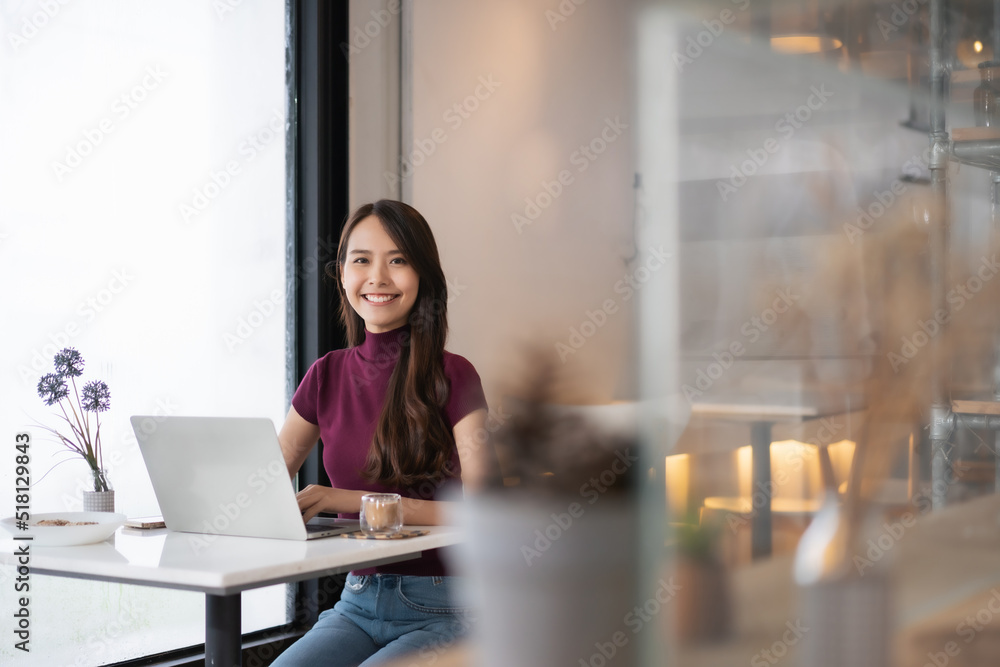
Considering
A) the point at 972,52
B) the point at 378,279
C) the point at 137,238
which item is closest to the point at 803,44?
the point at 972,52

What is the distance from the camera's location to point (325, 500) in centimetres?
159

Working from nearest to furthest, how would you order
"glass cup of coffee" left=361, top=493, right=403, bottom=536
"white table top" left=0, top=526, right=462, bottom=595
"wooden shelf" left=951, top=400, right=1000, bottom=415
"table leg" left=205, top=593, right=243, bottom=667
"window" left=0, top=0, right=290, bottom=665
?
"wooden shelf" left=951, top=400, right=1000, bottom=415 → "white table top" left=0, top=526, right=462, bottom=595 → "table leg" left=205, top=593, right=243, bottom=667 → "glass cup of coffee" left=361, top=493, right=403, bottom=536 → "window" left=0, top=0, right=290, bottom=665

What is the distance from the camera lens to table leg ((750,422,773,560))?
309 millimetres

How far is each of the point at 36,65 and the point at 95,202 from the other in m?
0.33

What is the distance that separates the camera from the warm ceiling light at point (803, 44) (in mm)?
308

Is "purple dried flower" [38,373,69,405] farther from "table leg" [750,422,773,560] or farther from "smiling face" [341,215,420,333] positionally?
"table leg" [750,422,773,560]

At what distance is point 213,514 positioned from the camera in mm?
1532

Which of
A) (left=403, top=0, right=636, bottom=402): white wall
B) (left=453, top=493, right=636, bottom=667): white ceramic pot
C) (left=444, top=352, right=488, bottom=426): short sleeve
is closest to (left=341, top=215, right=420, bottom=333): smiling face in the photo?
(left=444, top=352, right=488, bottom=426): short sleeve

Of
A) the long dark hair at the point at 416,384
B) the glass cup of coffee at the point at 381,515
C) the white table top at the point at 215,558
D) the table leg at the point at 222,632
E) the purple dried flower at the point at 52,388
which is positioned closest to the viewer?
the white table top at the point at 215,558

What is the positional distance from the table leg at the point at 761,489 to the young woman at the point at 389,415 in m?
1.27

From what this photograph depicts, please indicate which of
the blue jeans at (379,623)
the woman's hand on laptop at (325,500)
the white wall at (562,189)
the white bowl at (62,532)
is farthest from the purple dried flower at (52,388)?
the white wall at (562,189)

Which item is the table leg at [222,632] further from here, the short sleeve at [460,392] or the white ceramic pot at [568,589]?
the white ceramic pot at [568,589]

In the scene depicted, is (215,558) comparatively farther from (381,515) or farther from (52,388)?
(52,388)

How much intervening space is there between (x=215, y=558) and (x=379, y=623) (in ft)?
1.17
